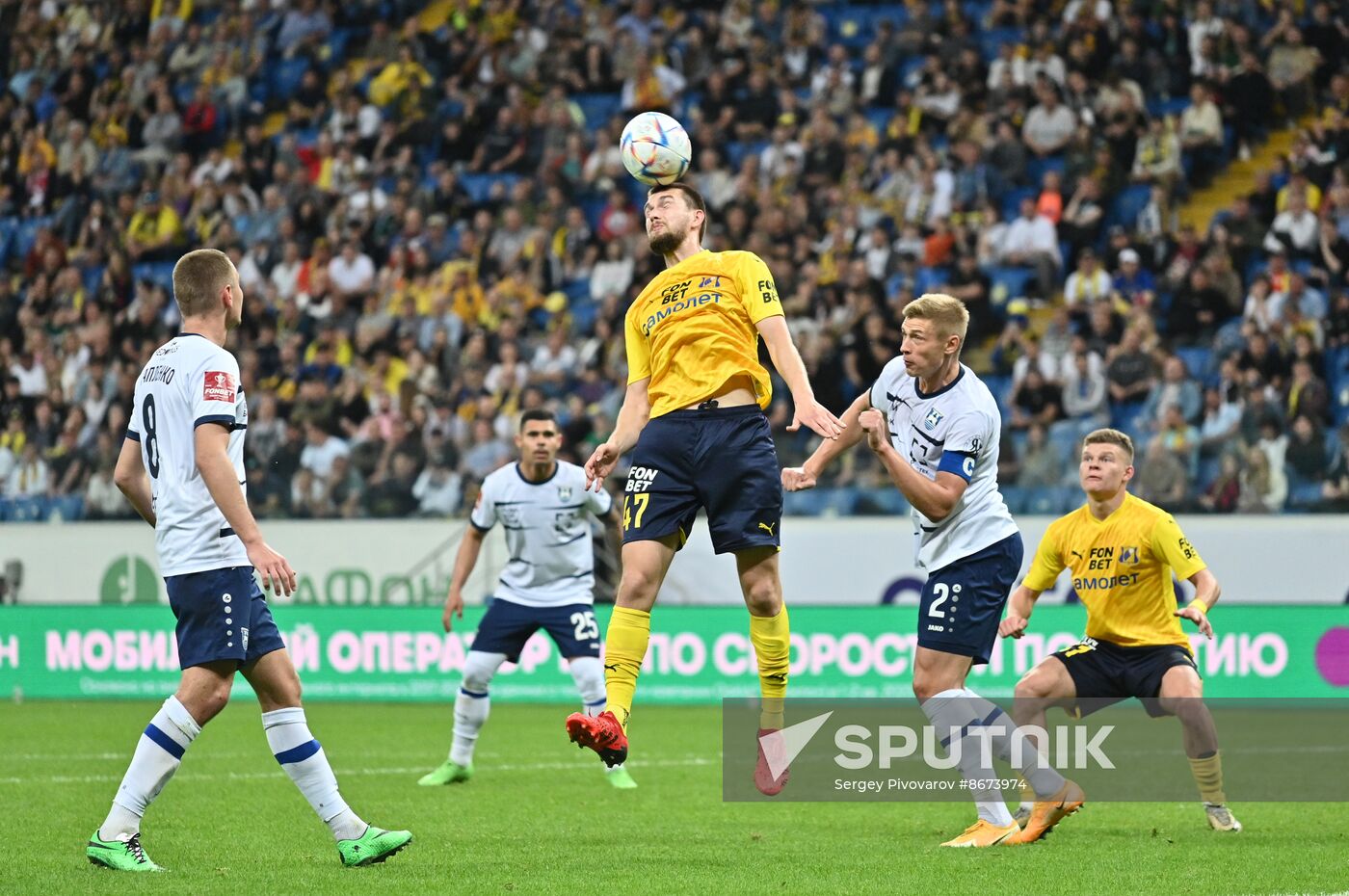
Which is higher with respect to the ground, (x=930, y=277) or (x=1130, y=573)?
(x=930, y=277)

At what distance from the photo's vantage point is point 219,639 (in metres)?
6.65

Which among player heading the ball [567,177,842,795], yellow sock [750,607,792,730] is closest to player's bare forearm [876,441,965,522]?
player heading the ball [567,177,842,795]

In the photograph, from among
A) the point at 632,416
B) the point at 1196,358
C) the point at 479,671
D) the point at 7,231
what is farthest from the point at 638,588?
the point at 7,231

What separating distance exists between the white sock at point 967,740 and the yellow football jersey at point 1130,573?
119cm

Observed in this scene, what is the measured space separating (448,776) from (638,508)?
3.99 metres

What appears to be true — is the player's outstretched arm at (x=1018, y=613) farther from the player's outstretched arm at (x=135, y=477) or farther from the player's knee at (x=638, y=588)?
the player's outstretched arm at (x=135, y=477)

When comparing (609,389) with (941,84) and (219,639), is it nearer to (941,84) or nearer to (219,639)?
(941,84)

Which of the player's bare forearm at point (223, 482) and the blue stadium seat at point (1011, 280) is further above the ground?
the blue stadium seat at point (1011, 280)

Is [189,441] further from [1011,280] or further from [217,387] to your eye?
[1011,280]

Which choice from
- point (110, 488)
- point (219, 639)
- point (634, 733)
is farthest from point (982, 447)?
point (110, 488)

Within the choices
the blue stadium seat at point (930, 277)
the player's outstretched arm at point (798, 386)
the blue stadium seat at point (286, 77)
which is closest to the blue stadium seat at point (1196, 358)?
the blue stadium seat at point (930, 277)

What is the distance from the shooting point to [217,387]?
667 centimetres

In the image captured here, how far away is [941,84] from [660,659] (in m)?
8.54

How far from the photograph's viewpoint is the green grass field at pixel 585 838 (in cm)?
642
